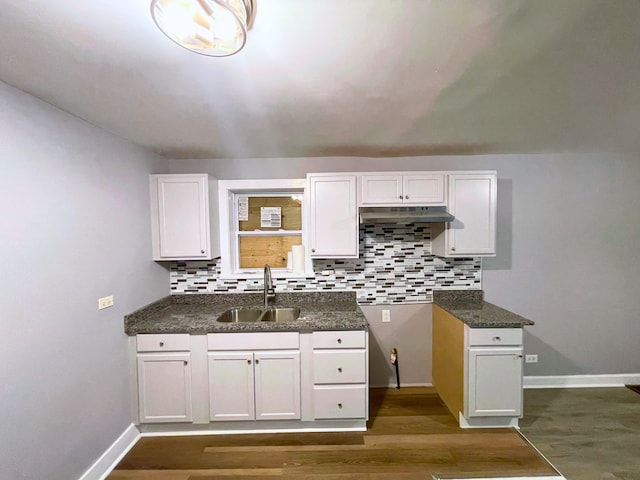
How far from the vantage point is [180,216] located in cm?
230

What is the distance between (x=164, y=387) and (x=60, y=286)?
3.47 ft

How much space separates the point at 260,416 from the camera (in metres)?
2.02

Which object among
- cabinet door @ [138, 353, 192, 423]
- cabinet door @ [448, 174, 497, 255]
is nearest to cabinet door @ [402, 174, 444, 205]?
cabinet door @ [448, 174, 497, 255]

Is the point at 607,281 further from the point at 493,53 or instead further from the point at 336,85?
the point at 336,85

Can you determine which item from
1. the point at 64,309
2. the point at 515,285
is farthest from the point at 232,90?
the point at 515,285

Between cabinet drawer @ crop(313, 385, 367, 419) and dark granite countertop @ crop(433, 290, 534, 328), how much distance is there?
3.32ft

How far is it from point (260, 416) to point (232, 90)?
88.4 inches

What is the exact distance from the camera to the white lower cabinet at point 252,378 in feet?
6.60

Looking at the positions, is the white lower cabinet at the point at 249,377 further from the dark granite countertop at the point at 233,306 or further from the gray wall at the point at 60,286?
the gray wall at the point at 60,286

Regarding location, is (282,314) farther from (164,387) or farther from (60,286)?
(60,286)

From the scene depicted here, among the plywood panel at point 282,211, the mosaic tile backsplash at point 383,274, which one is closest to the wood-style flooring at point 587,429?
the mosaic tile backsplash at point 383,274

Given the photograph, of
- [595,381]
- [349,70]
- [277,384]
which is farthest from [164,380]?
[595,381]

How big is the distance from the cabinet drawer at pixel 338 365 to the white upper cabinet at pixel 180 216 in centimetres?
132

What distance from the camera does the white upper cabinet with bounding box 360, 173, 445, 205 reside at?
2.29 m
